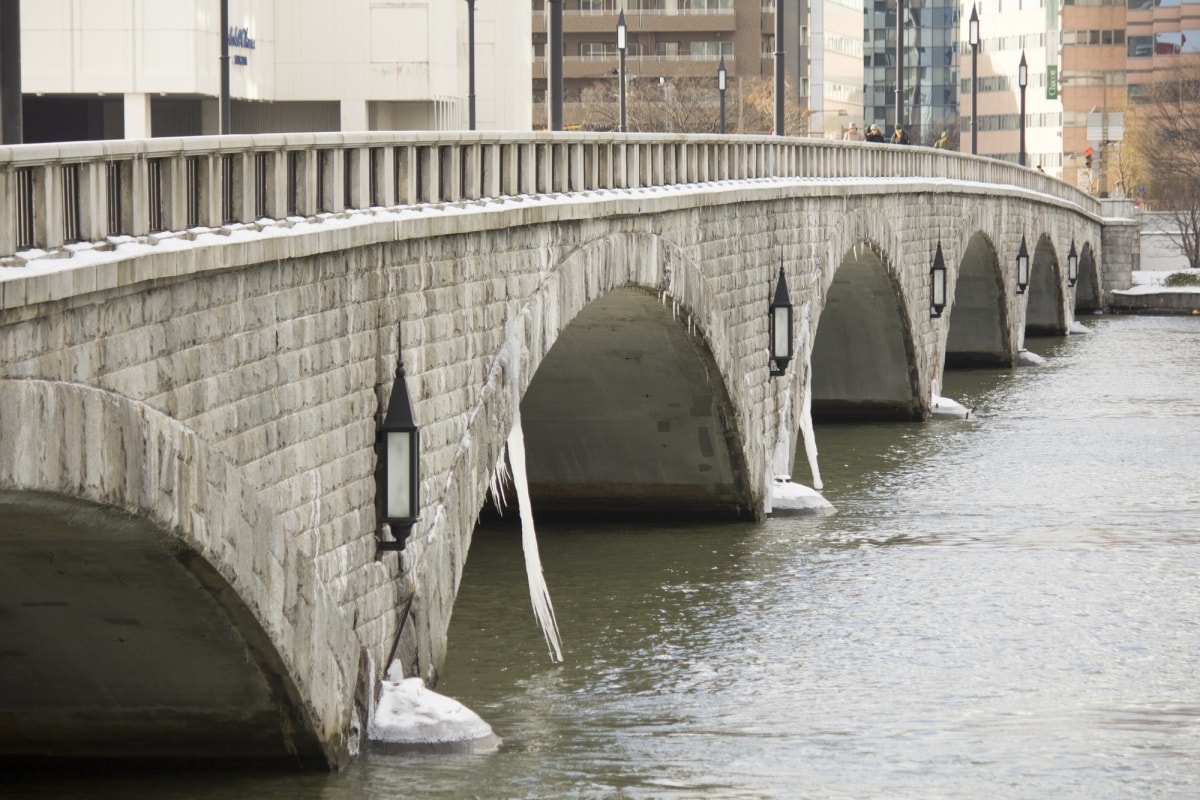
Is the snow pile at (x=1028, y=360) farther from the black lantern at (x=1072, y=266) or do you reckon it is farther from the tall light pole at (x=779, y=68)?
the tall light pole at (x=779, y=68)

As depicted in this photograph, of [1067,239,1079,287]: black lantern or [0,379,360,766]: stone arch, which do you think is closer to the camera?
[0,379,360,766]: stone arch

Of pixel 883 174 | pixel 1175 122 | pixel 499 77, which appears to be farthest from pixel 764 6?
pixel 883 174

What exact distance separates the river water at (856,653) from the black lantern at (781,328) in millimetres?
2365

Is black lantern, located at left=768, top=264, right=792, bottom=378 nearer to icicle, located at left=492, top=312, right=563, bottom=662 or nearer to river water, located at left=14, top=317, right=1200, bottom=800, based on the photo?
river water, located at left=14, top=317, right=1200, bottom=800

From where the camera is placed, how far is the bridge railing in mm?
12305

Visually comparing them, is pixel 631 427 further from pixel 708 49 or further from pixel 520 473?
pixel 708 49

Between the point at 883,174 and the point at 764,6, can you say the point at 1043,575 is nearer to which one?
the point at 883,174

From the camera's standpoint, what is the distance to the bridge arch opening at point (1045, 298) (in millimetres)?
72625

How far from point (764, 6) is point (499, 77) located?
215 ft

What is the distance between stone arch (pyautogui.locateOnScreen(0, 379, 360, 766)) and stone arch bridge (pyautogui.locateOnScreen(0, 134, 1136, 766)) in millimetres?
24

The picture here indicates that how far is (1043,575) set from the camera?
27406 mm

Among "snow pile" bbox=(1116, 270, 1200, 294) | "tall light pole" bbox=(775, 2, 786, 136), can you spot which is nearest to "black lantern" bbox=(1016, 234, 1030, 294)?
"tall light pole" bbox=(775, 2, 786, 136)

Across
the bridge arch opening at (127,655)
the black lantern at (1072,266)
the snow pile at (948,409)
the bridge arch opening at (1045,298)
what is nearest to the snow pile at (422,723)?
the bridge arch opening at (127,655)

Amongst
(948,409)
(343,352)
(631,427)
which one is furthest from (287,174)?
(948,409)
